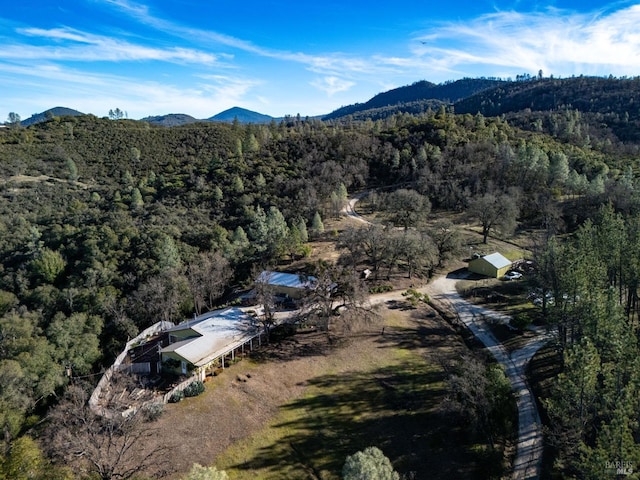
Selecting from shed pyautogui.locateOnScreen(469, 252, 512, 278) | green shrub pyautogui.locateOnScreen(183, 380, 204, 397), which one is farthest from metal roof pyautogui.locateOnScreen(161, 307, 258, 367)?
shed pyautogui.locateOnScreen(469, 252, 512, 278)

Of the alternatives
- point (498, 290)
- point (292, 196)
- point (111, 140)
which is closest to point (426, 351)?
point (498, 290)

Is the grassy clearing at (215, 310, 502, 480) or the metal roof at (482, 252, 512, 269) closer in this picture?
the grassy clearing at (215, 310, 502, 480)

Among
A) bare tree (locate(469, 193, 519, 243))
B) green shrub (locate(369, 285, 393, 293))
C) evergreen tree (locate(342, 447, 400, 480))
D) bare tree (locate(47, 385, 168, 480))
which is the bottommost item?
bare tree (locate(47, 385, 168, 480))

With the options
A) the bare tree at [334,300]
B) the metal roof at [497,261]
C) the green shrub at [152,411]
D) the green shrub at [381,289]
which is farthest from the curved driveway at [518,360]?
the green shrub at [152,411]

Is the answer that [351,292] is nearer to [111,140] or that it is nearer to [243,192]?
[243,192]

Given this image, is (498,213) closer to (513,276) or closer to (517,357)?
(513,276)

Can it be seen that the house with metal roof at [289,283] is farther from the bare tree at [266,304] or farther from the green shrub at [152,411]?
the green shrub at [152,411]

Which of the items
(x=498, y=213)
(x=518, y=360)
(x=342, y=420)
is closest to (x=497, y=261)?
(x=498, y=213)

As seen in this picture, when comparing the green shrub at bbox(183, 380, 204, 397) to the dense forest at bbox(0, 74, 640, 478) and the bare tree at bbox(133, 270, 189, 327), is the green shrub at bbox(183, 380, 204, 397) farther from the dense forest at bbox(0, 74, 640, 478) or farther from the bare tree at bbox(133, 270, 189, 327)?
the bare tree at bbox(133, 270, 189, 327)
